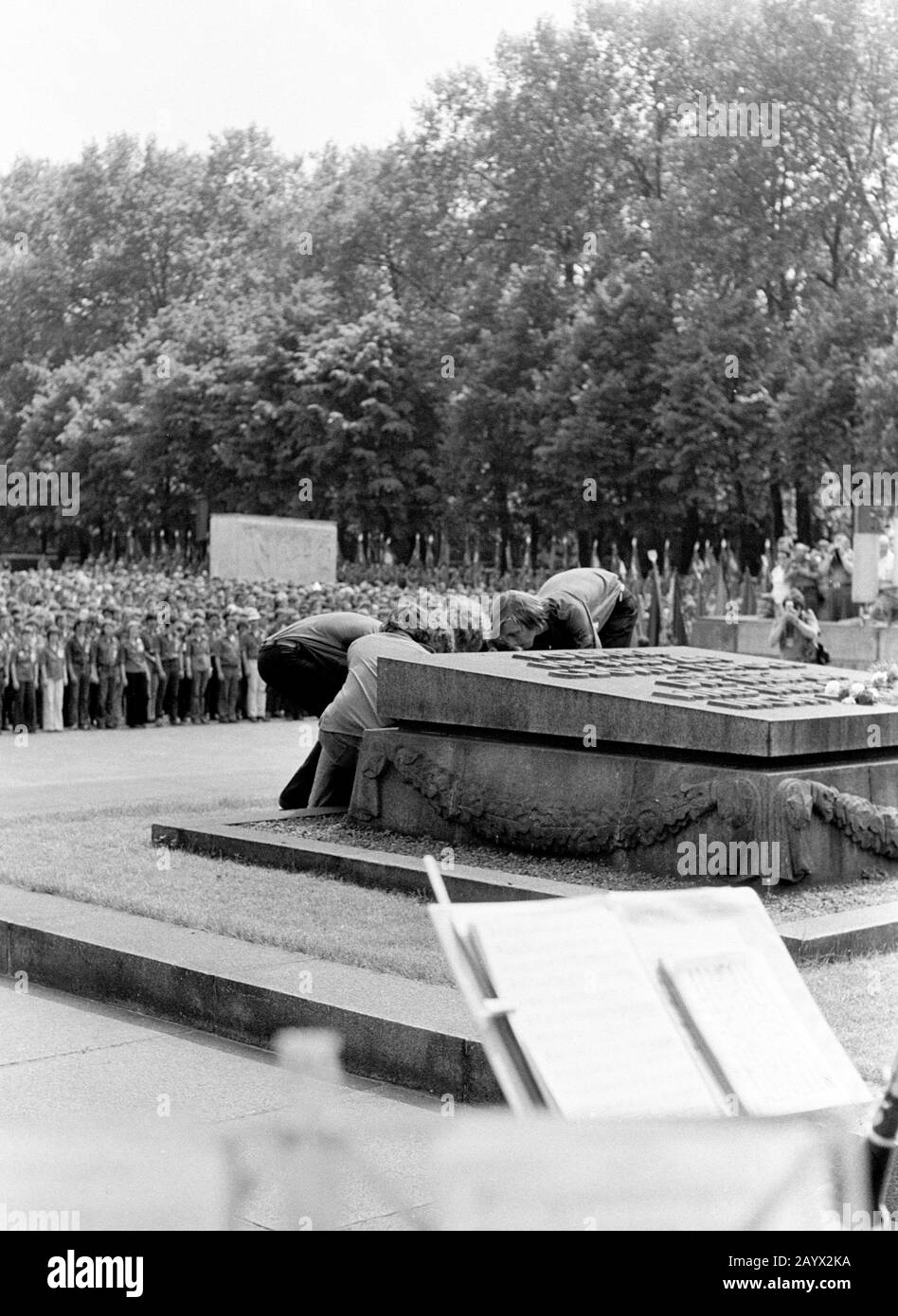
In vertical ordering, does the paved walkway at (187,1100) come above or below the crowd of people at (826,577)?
below

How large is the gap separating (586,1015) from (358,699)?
7438mm

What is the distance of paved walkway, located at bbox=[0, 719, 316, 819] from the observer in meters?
13.9

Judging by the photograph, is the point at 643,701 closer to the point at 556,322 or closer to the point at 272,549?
the point at 272,549

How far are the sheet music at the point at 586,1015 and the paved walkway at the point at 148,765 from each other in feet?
29.9

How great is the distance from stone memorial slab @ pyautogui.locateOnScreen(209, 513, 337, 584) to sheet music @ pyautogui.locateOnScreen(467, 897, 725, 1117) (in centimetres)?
3394

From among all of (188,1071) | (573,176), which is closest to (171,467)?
(573,176)

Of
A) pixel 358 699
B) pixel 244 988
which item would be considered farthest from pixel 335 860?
pixel 244 988

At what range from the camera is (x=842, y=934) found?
7.52 m

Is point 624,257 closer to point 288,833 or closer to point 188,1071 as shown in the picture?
point 288,833

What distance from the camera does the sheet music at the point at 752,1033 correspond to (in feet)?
11.8

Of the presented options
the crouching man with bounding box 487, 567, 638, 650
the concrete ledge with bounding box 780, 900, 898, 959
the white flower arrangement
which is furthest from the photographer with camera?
the concrete ledge with bounding box 780, 900, 898, 959

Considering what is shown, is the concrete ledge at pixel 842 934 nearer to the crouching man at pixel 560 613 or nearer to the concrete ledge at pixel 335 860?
the concrete ledge at pixel 335 860

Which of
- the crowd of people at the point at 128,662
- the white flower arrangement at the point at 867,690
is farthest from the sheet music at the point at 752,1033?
the crowd of people at the point at 128,662

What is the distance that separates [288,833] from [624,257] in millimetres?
35507
